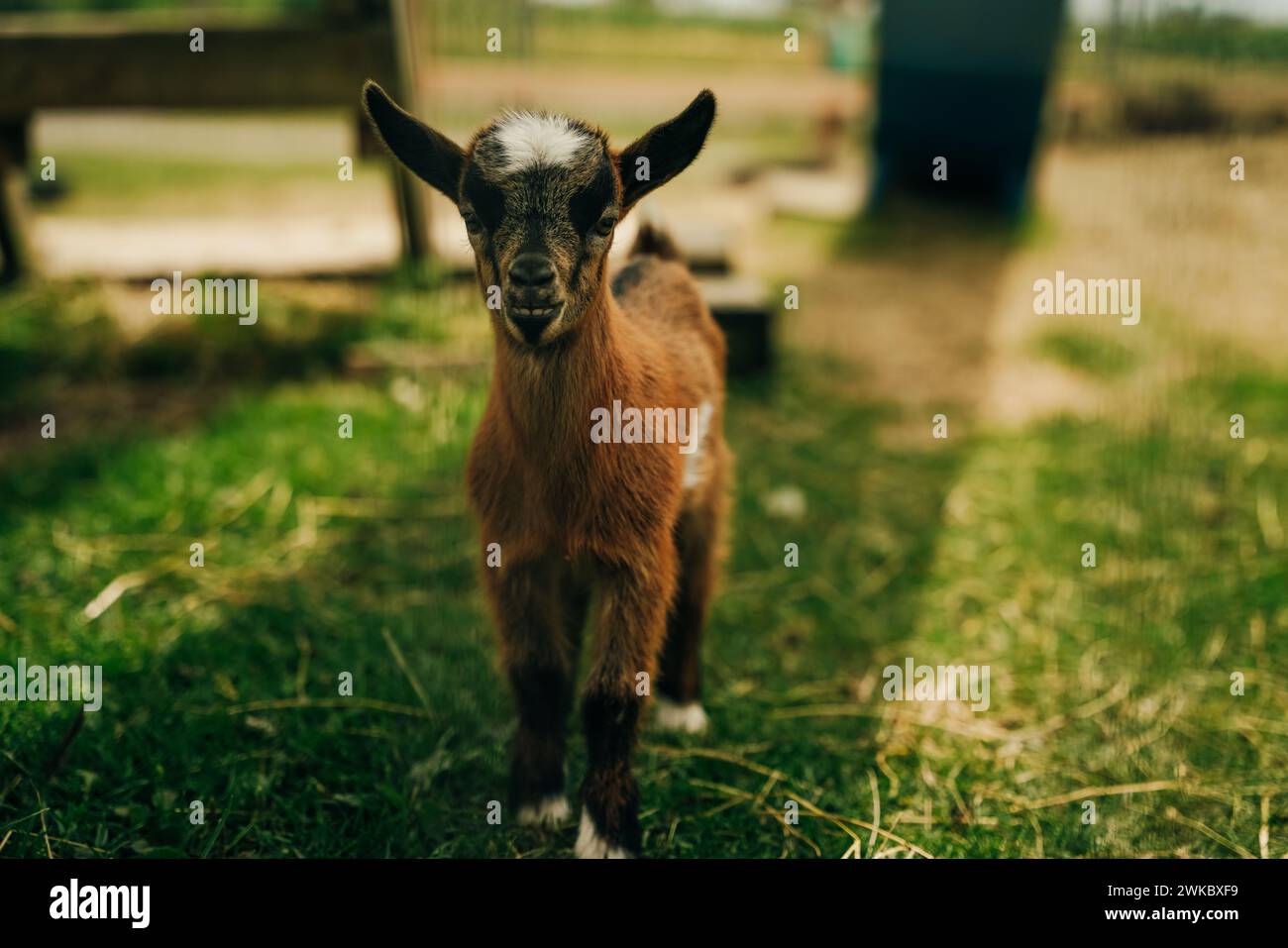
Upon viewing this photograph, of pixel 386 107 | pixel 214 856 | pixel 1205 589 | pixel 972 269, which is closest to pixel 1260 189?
pixel 972 269

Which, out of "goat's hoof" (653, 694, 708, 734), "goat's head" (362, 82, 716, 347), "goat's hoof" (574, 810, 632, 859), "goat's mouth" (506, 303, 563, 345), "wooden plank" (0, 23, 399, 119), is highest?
"wooden plank" (0, 23, 399, 119)

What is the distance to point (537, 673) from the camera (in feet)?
9.75

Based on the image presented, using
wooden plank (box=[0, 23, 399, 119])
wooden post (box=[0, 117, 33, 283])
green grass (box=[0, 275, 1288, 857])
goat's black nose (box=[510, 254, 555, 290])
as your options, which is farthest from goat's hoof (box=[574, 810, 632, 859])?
wooden post (box=[0, 117, 33, 283])

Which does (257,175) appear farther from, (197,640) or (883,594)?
(883,594)

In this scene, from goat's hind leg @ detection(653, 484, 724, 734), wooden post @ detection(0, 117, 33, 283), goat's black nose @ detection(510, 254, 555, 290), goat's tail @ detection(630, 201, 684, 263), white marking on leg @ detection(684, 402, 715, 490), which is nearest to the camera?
goat's black nose @ detection(510, 254, 555, 290)

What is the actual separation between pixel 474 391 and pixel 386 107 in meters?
2.74

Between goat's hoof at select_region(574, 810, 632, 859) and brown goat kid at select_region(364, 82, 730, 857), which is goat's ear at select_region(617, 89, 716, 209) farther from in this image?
goat's hoof at select_region(574, 810, 632, 859)

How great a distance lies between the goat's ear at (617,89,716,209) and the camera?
2611 millimetres

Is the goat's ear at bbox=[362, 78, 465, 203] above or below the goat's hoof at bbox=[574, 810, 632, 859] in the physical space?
above

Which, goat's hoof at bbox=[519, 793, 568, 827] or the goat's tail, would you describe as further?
the goat's tail

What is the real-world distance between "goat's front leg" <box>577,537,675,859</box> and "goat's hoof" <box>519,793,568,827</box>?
132 millimetres

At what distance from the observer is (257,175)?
923 centimetres

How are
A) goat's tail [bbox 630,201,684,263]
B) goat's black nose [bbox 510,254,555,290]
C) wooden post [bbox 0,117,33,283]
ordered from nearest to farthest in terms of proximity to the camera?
goat's black nose [bbox 510,254,555,290], goat's tail [bbox 630,201,684,263], wooden post [bbox 0,117,33,283]
